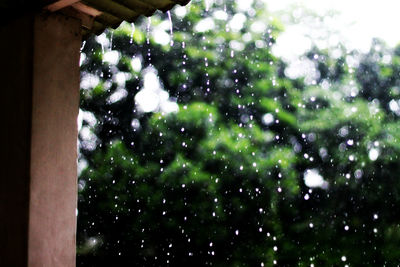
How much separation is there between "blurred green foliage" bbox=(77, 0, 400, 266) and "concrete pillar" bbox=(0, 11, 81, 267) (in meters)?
4.34

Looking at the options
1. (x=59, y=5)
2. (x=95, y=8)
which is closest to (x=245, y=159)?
(x=95, y=8)

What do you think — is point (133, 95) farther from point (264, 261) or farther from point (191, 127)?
point (264, 261)

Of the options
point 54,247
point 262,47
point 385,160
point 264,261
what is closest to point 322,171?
point 385,160

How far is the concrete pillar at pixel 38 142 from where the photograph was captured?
5.42 feet

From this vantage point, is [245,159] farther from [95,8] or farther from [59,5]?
[59,5]

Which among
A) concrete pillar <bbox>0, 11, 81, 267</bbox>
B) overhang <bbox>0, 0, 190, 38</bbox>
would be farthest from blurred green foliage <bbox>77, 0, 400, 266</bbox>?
concrete pillar <bbox>0, 11, 81, 267</bbox>

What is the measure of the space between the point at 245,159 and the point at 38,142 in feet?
15.0

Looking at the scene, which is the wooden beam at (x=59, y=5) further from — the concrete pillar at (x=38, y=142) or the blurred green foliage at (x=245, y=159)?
the blurred green foliage at (x=245, y=159)

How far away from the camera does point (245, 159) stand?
6.14m

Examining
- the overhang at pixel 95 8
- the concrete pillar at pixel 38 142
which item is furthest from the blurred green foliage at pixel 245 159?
the concrete pillar at pixel 38 142

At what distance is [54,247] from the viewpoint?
170 cm

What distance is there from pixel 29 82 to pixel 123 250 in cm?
538

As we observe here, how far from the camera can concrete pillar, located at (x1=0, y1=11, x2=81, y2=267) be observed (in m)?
1.65

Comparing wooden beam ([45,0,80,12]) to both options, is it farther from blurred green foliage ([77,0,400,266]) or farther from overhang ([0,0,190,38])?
blurred green foliage ([77,0,400,266])
